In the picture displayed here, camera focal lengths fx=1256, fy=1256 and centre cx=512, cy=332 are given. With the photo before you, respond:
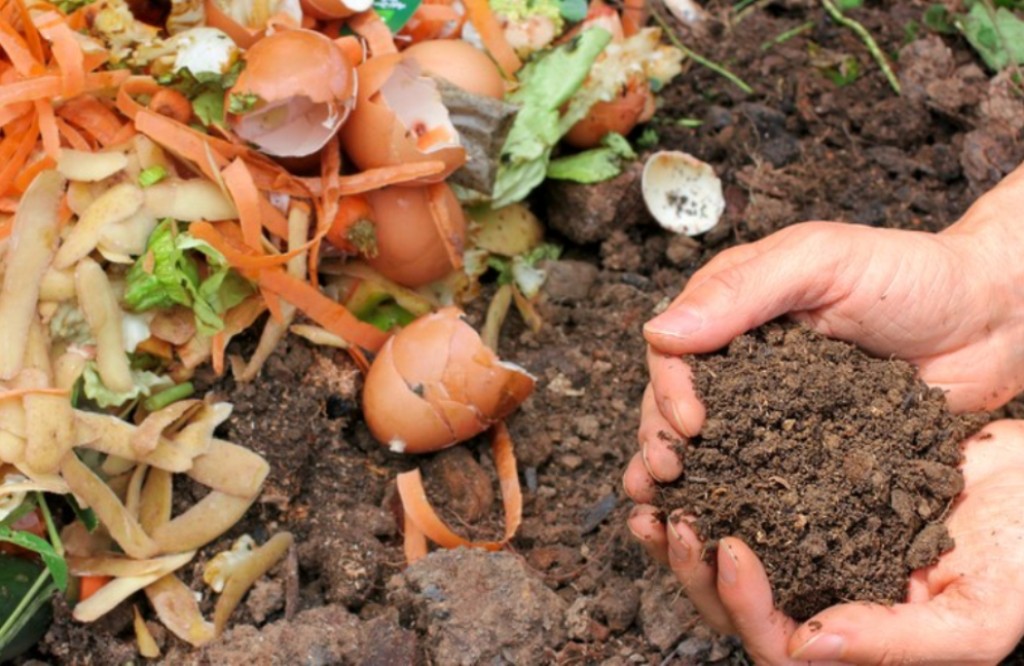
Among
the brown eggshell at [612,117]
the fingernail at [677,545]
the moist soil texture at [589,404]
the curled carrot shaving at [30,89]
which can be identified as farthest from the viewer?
the brown eggshell at [612,117]

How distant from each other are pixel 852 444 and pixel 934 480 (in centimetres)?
14

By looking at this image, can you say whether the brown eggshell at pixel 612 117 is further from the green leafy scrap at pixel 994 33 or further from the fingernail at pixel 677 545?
the fingernail at pixel 677 545

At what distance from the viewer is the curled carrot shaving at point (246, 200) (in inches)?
87.1

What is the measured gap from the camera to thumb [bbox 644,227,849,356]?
1.83 meters

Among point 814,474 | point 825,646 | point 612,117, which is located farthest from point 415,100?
point 825,646

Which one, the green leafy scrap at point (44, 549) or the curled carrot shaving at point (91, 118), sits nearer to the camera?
the green leafy scrap at point (44, 549)

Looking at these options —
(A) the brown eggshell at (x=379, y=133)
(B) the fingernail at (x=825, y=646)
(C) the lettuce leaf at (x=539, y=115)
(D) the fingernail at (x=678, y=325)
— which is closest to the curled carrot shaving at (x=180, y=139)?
(A) the brown eggshell at (x=379, y=133)

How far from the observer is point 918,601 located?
1.80m

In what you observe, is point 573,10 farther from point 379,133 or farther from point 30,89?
point 30,89

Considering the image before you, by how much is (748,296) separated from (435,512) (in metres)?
0.76

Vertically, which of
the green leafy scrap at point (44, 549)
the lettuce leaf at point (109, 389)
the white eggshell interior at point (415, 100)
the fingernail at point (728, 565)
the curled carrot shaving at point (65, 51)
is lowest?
the green leafy scrap at point (44, 549)

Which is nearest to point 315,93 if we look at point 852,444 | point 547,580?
point 547,580

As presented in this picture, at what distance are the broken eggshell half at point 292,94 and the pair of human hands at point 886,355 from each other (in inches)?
28.6

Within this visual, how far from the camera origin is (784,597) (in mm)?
1755
